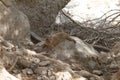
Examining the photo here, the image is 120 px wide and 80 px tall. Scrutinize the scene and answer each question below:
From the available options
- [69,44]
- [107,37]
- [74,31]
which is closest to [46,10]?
[74,31]

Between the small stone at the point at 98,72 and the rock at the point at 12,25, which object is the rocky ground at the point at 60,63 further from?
the rock at the point at 12,25

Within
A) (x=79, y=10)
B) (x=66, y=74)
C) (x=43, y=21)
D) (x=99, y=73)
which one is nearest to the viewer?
(x=66, y=74)

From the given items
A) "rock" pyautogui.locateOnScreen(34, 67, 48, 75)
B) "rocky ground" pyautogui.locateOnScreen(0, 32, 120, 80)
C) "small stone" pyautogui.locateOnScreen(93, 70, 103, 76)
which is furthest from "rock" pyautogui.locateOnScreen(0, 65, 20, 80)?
"small stone" pyautogui.locateOnScreen(93, 70, 103, 76)

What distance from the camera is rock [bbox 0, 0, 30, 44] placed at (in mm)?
3605

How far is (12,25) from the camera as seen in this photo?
3.81 meters

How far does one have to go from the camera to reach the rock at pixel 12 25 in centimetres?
361

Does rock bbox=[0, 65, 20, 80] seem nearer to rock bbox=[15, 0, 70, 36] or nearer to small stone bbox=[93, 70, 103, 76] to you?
small stone bbox=[93, 70, 103, 76]

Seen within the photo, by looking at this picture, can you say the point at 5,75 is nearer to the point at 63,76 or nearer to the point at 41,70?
the point at 41,70

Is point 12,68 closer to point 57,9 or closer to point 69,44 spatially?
point 69,44

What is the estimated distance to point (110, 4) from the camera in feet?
27.0

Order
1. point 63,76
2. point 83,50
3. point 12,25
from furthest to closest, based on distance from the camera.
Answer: point 12,25
point 83,50
point 63,76

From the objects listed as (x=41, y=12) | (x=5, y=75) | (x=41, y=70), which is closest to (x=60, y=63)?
(x=41, y=70)

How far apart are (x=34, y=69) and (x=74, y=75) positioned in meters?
0.31

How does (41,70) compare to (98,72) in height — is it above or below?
below
